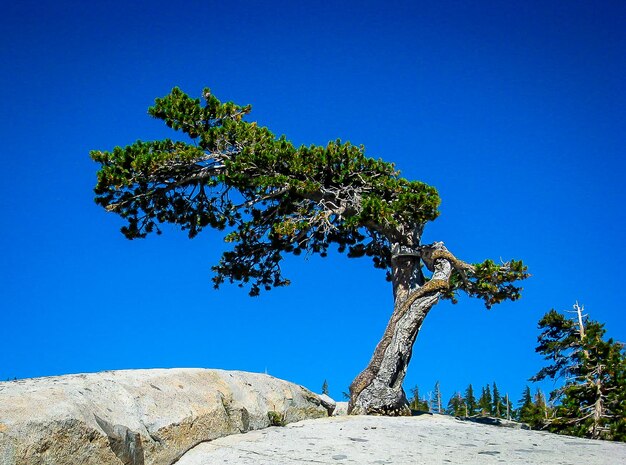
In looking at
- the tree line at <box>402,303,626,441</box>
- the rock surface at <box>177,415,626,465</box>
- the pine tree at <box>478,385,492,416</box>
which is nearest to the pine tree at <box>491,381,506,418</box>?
the pine tree at <box>478,385,492,416</box>

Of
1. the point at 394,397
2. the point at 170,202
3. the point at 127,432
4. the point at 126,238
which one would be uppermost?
the point at 170,202

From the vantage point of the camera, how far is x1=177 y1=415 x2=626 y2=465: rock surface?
977 cm

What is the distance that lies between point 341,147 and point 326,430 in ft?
29.2

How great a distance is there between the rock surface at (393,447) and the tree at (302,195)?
379 cm

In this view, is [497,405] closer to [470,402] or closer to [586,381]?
[470,402]

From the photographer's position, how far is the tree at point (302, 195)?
1719 cm

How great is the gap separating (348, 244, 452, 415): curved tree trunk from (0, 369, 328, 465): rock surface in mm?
3054

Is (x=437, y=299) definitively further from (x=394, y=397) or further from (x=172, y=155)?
(x=172, y=155)

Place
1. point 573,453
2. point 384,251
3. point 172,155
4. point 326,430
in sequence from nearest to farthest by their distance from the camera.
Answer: point 573,453 < point 326,430 < point 172,155 < point 384,251

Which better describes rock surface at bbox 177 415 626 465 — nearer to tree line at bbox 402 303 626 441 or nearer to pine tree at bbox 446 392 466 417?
tree line at bbox 402 303 626 441

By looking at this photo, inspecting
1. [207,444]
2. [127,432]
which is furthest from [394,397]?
[127,432]

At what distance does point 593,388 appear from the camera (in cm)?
2583

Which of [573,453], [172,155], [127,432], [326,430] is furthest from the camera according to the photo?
[172,155]

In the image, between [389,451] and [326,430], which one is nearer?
[389,451]
